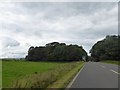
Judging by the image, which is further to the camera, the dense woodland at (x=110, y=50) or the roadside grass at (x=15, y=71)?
the dense woodland at (x=110, y=50)

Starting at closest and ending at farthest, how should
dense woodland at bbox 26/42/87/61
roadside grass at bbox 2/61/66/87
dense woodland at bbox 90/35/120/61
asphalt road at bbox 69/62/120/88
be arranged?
asphalt road at bbox 69/62/120/88 → roadside grass at bbox 2/61/66/87 → dense woodland at bbox 90/35/120/61 → dense woodland at bbox 26/42/87/61

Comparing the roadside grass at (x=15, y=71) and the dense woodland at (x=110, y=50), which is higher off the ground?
the dense woodland at (x=110, y=50)

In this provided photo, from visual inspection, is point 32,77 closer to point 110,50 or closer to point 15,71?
point 15,71

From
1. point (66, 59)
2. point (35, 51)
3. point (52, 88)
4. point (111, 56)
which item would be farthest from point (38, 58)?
point (52, 88)

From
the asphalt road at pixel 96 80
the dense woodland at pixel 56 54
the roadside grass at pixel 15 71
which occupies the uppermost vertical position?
the dense woodland at pixel 56 54

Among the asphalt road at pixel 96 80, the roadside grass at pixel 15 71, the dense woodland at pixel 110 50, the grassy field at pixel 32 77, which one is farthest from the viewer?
the dense woodland at pixel 110 50

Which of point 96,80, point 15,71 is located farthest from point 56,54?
point 96,80

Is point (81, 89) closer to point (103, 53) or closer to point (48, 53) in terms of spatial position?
point (103, 53)

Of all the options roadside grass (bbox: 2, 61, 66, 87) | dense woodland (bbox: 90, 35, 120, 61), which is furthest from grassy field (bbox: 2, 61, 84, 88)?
dense woodland (bbox: 90, 35, 120, 61)

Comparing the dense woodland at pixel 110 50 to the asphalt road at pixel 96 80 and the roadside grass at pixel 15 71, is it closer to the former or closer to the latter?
the roadside grass at pixel 15 71

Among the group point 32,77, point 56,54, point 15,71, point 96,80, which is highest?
point 56,54

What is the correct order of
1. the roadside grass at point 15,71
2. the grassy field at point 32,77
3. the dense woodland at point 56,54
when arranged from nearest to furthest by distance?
the grassy field at point 32,77 < the roadside grass at point 15,71 < the dense woodland at point 56,54

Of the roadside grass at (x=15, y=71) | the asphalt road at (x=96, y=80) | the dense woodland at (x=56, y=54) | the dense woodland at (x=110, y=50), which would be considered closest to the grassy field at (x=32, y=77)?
the roadside grass at (x=15, y=71)

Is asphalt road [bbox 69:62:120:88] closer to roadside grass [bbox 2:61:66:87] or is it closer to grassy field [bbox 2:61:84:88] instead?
grassy field [bbox 2:61:84:88]
